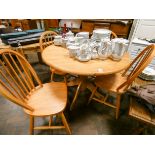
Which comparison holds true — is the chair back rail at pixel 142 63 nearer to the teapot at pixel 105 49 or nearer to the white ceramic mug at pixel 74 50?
the teapot at pixel 105 49

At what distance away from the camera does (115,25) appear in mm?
2605

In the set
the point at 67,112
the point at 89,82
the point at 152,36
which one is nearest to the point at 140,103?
the point at 89,82

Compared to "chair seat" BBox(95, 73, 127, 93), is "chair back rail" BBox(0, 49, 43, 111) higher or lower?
higher

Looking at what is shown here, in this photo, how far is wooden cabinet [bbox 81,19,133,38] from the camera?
253 cm

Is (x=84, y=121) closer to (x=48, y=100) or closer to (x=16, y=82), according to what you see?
(x=48, y=100)

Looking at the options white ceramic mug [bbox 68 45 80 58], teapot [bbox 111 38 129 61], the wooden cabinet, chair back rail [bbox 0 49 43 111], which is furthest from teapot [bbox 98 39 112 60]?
the wooden cabinet

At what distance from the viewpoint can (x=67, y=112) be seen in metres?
A: 1.69

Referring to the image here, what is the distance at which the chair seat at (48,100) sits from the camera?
1.07m

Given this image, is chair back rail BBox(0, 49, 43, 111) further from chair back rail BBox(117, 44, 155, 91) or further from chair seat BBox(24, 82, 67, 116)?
chair back rail BBox(117, 44, 155, 91)

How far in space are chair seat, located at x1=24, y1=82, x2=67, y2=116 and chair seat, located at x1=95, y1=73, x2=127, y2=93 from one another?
0.42 m

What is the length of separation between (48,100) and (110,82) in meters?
0.71
